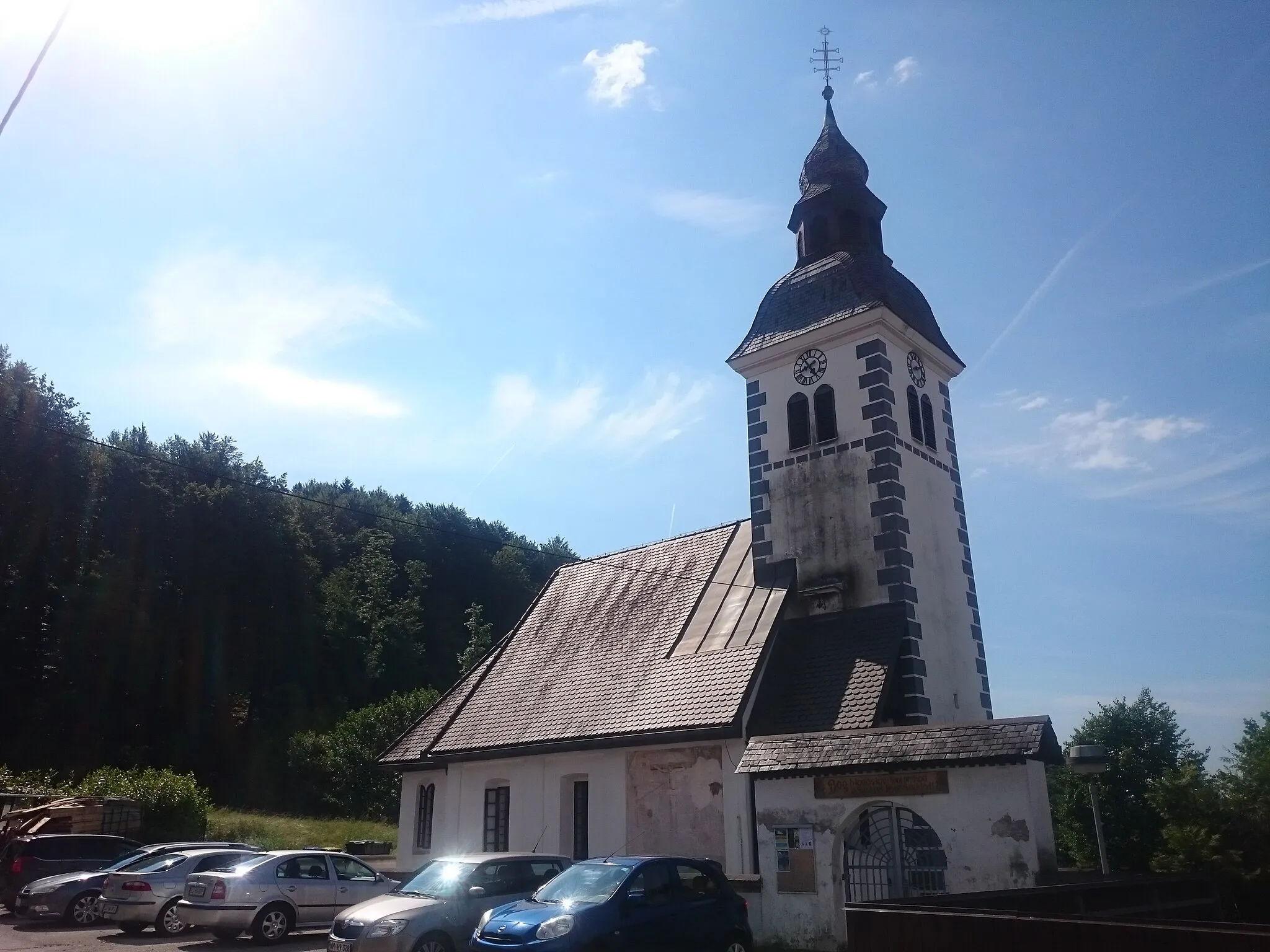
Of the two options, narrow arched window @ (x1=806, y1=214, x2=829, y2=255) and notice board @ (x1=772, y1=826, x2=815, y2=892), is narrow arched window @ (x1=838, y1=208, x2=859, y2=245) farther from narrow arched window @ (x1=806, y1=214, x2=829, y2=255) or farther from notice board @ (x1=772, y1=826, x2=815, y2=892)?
notice board @ (x1=772, y1=826, x2=815, y2=892)

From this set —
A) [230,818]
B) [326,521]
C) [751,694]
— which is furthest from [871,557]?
[326,521]

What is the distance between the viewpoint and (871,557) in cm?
2020

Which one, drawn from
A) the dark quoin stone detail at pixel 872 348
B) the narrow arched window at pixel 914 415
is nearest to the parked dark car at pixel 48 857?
the dark quoin stone detail at pixel 872 348

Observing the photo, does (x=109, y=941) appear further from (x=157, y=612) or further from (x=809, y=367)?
(x=157, y=612)

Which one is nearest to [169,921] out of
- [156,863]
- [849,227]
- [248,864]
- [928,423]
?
[156,863]

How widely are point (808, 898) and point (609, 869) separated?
3.73 m

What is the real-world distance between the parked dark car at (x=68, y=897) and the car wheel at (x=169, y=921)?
1823mm

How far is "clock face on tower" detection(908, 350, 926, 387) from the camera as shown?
2284cm

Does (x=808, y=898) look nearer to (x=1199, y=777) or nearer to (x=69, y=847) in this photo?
(x=1199, y=777)

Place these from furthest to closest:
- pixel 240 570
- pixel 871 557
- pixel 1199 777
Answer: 1. pixel 240 570
2. pixel 1199 777
3. pixel 871 557

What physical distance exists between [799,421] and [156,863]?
15792mm

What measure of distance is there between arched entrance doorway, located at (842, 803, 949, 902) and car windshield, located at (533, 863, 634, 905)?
148 inches

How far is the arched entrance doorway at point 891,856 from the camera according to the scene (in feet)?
44.0

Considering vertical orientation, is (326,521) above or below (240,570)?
above
